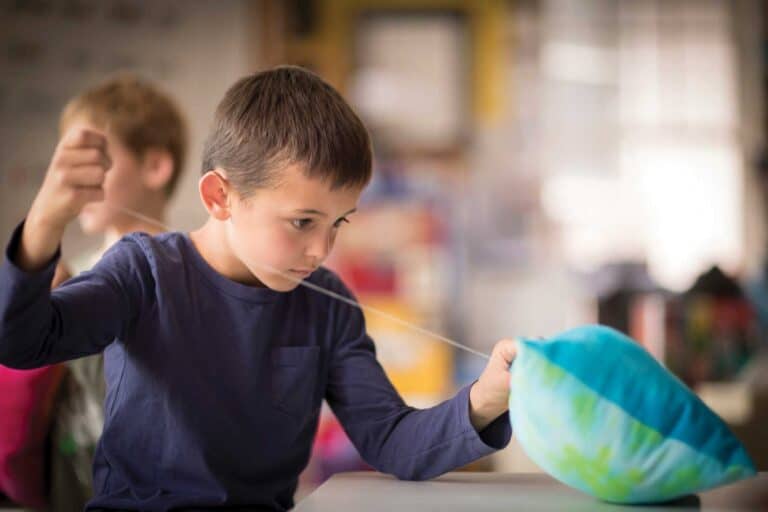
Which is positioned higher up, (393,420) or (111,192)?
(111,192)

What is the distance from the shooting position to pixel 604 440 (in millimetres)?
849

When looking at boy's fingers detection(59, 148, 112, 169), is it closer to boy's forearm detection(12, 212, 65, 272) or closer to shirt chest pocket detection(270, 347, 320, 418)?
boy's forearm detection(12, 212, 65, 272)

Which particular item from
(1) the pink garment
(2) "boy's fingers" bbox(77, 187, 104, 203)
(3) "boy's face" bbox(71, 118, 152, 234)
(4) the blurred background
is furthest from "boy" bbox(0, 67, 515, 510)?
(4) the blurred background

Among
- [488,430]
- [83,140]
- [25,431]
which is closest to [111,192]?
[25,431]

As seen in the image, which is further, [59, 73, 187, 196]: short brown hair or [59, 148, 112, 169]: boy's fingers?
[59, 73, 187, 196]: short brown hair

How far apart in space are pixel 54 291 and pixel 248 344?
23cm

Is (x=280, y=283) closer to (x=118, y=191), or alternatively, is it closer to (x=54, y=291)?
(x=54, y=291)

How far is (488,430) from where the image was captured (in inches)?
41.4

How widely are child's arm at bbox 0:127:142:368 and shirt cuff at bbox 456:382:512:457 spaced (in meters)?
0.36

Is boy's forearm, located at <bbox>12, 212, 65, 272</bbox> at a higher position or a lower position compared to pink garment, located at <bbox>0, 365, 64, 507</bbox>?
higher

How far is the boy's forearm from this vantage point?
33.5 inches

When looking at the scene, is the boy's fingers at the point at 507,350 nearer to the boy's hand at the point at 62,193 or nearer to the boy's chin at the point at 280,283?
the boy's chin at the point at 280,283

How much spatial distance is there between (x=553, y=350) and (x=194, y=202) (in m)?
2.97

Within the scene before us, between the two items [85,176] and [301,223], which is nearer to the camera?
[85,176]
